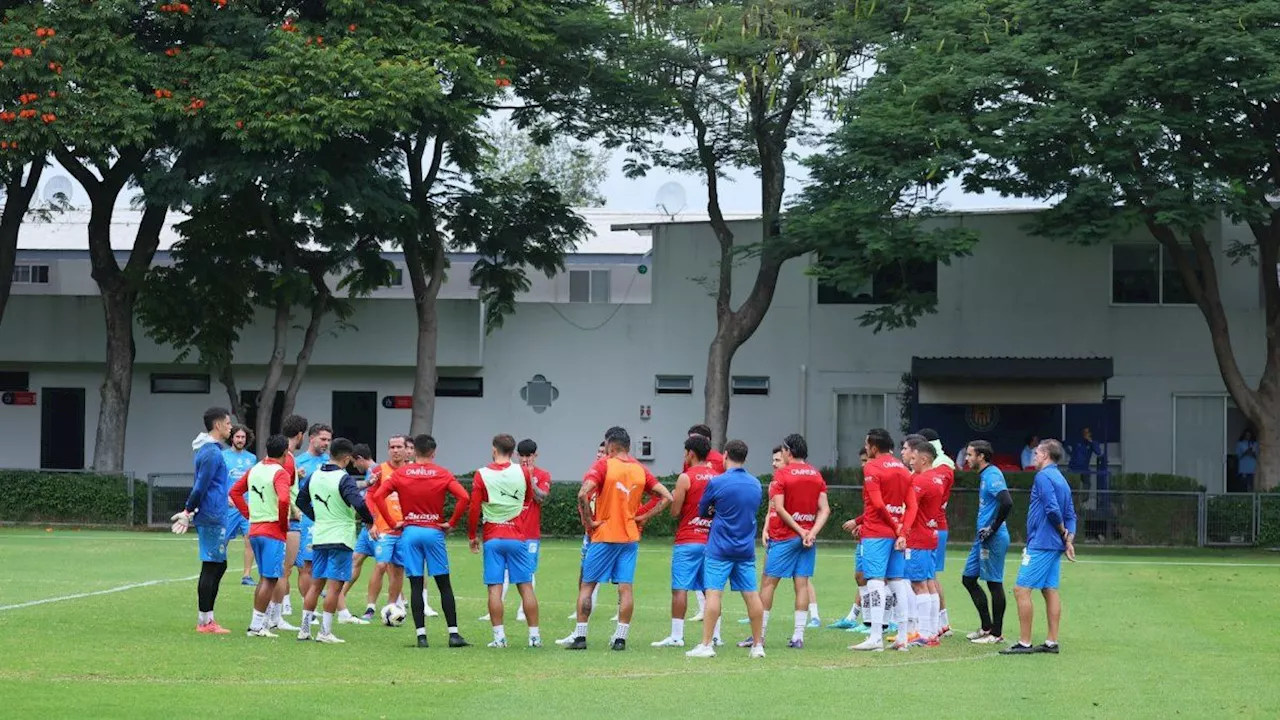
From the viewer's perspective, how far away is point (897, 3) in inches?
1389

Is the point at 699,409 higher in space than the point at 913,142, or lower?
lower

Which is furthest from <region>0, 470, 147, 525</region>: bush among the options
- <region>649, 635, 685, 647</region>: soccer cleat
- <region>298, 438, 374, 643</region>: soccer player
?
<region>649, 635, 685, 647</region>: soccer cleat

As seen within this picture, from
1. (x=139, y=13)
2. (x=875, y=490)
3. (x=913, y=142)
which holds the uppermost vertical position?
(x=139, y=13)

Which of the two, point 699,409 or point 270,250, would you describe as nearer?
point 270,250

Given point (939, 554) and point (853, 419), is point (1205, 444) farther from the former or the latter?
point (939, 554)

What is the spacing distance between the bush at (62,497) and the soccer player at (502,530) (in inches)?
834

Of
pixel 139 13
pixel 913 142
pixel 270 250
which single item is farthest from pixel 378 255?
pixel 913 142

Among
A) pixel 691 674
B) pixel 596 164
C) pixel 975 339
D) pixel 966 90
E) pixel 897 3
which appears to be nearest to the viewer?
pixel 691 674

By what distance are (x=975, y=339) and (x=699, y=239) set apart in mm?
7023

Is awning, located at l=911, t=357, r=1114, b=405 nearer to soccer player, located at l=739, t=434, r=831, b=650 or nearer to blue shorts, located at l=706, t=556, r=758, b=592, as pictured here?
soccer player, located at l=739, t=434, r=831, b=650

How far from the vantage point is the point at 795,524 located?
16.0 m

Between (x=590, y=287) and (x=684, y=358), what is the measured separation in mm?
3248

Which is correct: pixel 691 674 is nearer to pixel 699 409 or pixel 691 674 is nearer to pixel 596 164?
pixel 699 409

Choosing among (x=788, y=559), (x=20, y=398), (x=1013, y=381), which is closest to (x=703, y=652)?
(x=788, y=559)
